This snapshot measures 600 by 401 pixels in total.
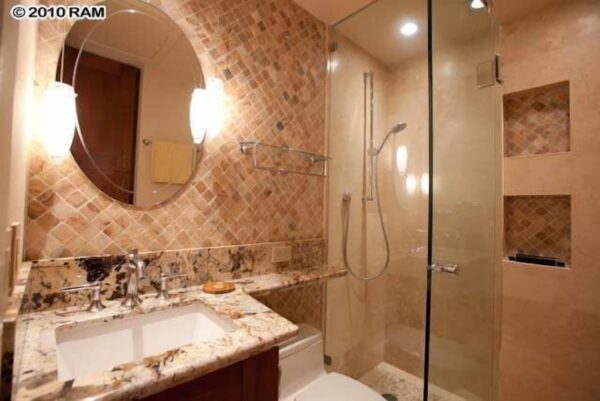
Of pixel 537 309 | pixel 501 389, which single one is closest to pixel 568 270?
pixel 537 309

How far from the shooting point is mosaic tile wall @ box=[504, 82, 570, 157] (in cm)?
182

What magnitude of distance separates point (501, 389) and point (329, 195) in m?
1.74

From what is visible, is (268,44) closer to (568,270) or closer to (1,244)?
(1,244)

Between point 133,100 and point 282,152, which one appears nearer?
point 133,100

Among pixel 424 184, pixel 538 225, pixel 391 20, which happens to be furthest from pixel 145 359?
pixel 538 225

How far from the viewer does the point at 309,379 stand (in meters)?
1.37

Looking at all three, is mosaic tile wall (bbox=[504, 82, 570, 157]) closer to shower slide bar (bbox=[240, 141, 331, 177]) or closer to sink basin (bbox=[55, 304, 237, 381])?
shower slide bar (bbox=[240, 141, 331, 177])

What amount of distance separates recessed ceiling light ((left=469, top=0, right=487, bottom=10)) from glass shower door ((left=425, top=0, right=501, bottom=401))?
0.01m

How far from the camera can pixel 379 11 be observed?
179cm

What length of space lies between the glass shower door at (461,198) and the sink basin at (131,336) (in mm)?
1056

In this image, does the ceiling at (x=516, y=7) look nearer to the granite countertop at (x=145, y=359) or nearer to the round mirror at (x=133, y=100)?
the round mirror at (x=133, y=100)

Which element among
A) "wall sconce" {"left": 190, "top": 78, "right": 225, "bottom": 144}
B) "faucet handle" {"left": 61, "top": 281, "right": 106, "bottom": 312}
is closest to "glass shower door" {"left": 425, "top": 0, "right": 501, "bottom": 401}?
"wall sconce" {"left": 190, "top": 78, "right": 225, "bottom": 144}

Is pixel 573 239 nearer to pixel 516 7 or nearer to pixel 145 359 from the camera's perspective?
pixel 516 7

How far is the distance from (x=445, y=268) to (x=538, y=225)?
1.04 m
